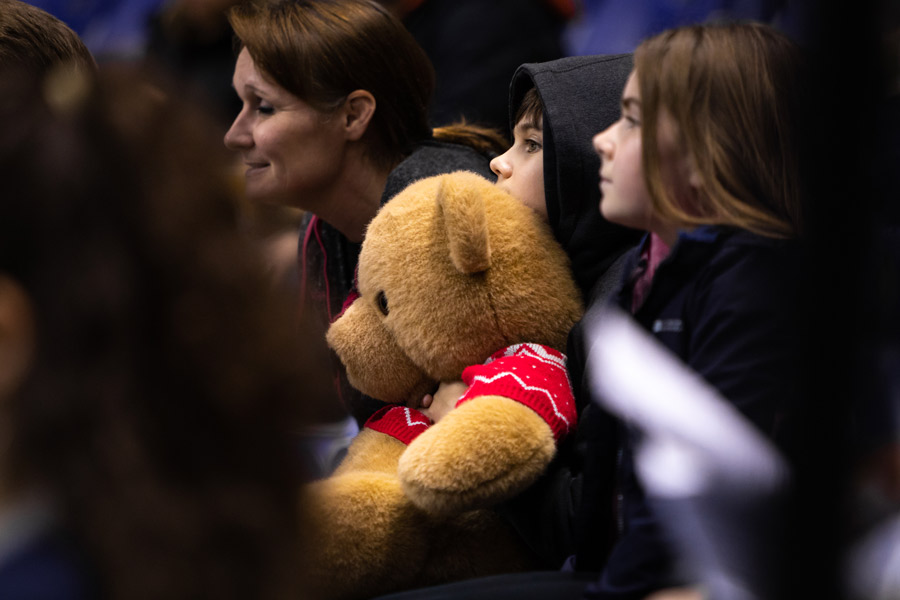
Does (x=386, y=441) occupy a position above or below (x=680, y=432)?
below

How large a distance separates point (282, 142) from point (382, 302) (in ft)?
2.06

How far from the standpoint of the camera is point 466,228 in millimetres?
1150

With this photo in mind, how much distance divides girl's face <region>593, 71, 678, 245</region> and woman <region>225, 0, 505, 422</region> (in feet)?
2.09

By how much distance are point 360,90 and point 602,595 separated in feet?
3.76

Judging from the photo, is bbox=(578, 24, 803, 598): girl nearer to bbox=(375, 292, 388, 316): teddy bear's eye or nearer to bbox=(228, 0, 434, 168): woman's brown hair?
bbox=(375, 292, 388, 316): teddy bear's eye

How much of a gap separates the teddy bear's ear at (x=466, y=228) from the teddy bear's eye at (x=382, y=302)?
0.15 m

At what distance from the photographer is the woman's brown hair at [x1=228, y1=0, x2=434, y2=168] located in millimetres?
1742

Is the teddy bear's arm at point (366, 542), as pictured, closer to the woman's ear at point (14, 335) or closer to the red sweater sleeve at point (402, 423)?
the red sweater sleeve at point (402, 423)

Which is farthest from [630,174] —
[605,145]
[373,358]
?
[373,358]

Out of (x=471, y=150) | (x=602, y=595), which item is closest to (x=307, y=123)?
(x=471, y=150)

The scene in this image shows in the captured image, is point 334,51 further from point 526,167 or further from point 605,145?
point 605,145

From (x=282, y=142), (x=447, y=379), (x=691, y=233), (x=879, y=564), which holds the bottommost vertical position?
(x=447, y=379)

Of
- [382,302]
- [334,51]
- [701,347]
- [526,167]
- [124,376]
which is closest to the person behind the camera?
[124,376]

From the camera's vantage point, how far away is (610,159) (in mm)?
1084
